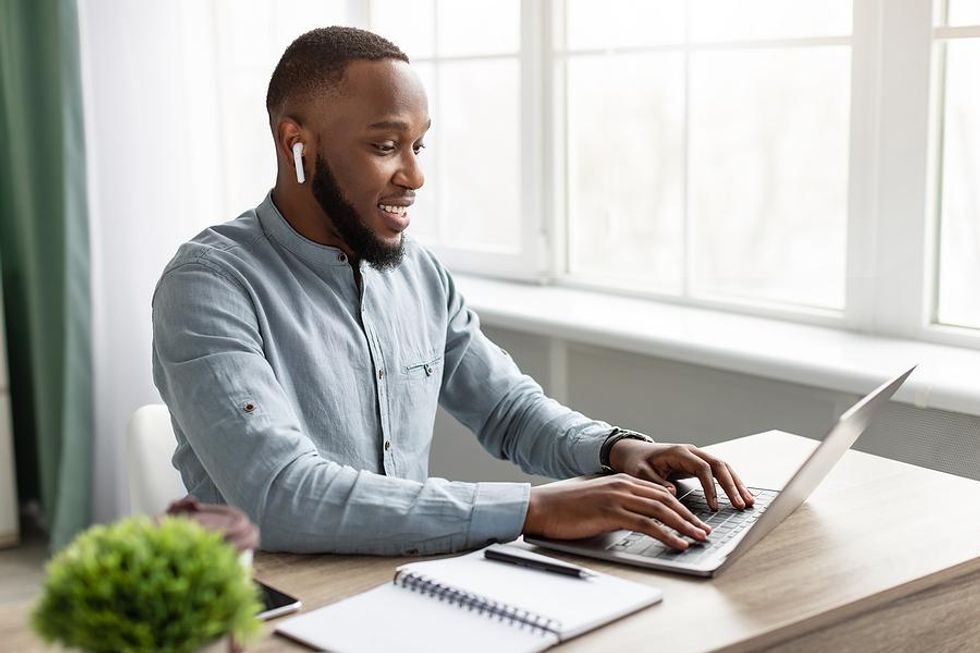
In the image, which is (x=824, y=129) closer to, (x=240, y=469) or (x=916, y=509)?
(x=916, y=509)

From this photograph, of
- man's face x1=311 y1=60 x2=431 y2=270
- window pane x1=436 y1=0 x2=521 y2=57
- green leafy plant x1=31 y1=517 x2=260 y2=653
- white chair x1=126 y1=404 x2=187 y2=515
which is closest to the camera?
green leafy plant x1=31 y1=517 x2=260 y2=653

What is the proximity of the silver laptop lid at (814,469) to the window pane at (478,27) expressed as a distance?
174cm

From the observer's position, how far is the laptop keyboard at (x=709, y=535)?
1405 millimetres

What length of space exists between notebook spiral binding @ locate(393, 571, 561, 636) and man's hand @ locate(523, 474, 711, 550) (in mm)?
184

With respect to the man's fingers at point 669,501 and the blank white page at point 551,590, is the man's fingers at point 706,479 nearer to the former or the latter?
the man's fingers at point 669,501

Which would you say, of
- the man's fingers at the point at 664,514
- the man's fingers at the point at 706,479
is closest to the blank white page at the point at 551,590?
the man's fingers at the point at 664,514

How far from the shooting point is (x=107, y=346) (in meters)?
3.31

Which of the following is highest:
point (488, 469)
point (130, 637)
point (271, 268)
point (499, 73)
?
point (499, 73)

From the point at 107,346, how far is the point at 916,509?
90.2 inches

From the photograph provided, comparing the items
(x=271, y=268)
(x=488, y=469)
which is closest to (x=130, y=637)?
(x=271, y=268)

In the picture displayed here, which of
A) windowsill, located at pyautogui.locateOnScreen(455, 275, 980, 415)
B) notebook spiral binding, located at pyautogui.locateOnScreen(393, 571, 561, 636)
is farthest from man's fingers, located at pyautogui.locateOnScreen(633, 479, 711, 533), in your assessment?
windowsill, located at pyautogui.locateOnScreen(455, 275, 980, 415)

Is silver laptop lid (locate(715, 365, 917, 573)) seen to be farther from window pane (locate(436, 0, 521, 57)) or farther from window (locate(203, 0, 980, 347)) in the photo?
window pane (locate(436, 0, 521, 57))

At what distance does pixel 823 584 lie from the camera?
4.40 ft

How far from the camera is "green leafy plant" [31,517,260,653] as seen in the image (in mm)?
819
